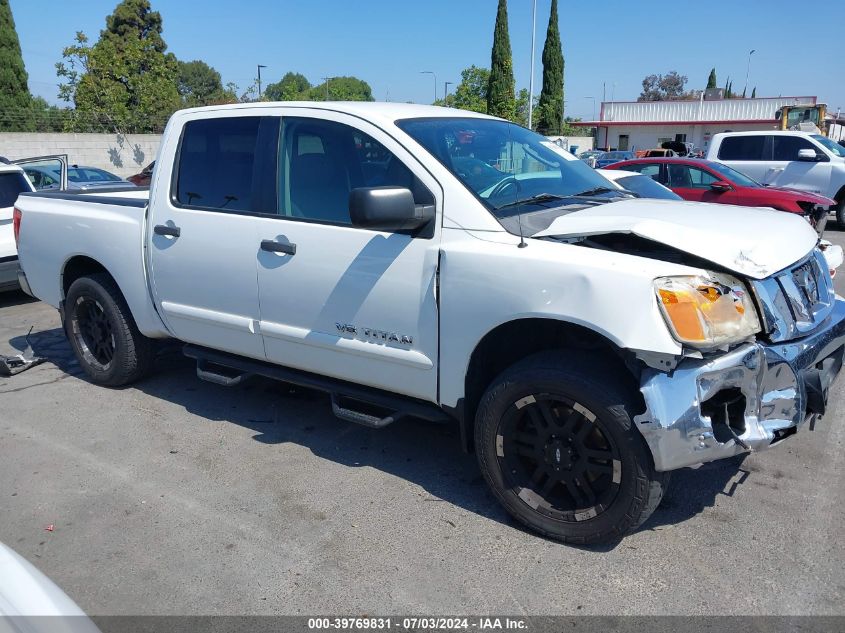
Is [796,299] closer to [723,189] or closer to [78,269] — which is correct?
[78,269]

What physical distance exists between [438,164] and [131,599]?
7.60 feet

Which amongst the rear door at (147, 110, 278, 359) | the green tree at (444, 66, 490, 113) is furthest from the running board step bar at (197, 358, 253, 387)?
the green tree at (444, 66, 490, 113)

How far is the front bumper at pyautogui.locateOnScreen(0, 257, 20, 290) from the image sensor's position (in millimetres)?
7711

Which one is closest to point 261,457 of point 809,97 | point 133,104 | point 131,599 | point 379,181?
point 131,599

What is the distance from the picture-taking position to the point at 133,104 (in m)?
29.9

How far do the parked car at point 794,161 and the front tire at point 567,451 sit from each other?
12708mm

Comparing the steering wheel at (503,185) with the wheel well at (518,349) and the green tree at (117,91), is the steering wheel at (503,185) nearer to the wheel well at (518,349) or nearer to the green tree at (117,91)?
the wheel well at (518,349)

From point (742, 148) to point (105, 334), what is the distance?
13.1 metres

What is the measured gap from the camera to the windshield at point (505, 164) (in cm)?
354

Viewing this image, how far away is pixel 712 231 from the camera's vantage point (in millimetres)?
3076

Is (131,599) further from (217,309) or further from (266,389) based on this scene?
(266,389)

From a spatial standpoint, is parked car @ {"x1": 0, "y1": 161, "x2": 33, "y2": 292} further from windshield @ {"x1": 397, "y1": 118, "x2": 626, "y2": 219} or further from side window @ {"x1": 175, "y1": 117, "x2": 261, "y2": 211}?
windshield @ {"x1": 397, "y1": 118, "x2": 626, "y2": 219}

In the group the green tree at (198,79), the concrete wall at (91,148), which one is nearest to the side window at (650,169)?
the concrete wall at (91,148)

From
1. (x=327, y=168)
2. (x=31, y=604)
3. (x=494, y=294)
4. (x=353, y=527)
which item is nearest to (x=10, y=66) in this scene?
(x=327, y=168)
